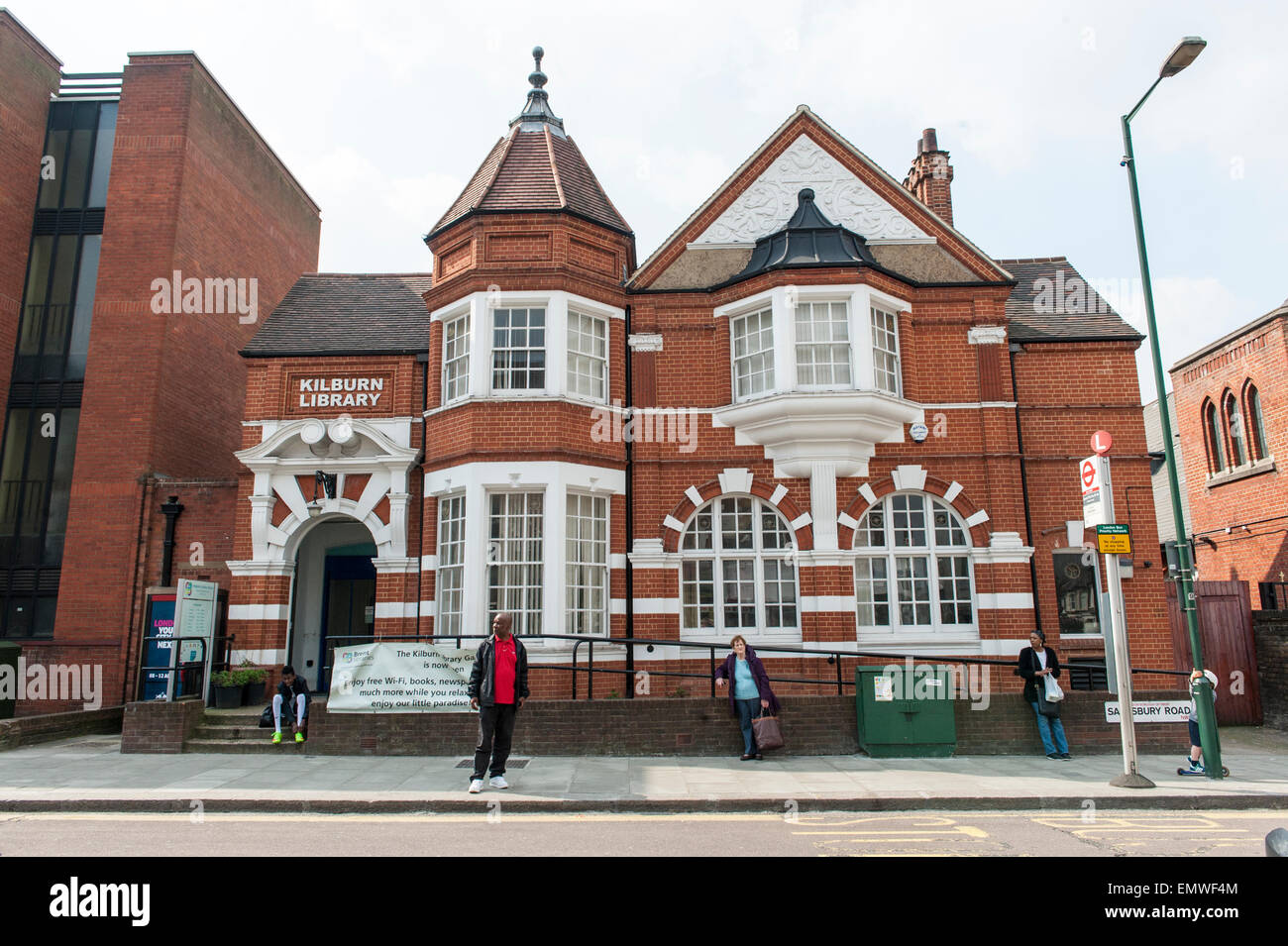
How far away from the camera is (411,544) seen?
14641 mm

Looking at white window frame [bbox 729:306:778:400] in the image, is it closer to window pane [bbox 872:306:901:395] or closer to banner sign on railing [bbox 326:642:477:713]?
window pane [bbox 872:306:901:395]

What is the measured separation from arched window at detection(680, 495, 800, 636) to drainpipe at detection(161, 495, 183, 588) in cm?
973

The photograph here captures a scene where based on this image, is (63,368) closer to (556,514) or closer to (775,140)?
(556,514)

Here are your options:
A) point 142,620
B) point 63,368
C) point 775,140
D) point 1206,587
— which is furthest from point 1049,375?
point 63,368

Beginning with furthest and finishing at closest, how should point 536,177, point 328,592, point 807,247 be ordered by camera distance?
point 328,592
point 536,177
point 807,247

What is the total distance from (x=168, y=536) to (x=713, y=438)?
10561mm

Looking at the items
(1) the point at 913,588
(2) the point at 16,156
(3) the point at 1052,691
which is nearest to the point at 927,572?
(1) the point at 913,588

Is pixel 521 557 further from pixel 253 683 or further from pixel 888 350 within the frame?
pixel 888 350

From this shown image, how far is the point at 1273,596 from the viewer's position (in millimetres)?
17438

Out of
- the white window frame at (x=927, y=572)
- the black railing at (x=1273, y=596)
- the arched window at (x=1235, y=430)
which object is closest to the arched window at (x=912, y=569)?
the white window frame at (x=927, y=572)

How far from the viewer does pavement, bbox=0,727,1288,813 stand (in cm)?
841

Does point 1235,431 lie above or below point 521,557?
above

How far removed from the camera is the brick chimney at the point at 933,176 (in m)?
17.5

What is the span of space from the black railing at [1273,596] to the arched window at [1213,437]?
15.2ft
